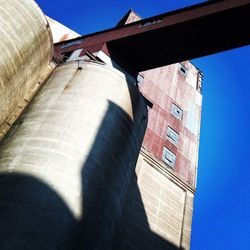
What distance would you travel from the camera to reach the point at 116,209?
10297mm

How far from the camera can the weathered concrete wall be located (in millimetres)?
18750

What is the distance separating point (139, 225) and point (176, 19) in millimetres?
10991

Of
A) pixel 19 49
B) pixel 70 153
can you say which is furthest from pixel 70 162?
pixel 19 49

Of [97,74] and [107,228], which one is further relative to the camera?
[97,74]

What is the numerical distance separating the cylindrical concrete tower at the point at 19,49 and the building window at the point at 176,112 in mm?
16440

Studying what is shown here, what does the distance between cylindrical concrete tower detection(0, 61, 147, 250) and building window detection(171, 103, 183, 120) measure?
605 inches

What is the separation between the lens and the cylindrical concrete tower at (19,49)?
420 inches

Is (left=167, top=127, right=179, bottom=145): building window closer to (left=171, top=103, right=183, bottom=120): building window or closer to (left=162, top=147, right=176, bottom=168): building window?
(left=162, top=147, right=176, bottom=168): building window

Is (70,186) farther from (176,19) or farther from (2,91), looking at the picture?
(176,19)

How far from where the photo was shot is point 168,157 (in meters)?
24.9

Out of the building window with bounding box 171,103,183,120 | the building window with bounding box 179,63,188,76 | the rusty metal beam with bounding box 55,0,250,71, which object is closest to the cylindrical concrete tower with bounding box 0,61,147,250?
the rusty metal beam with bounding box 55,0,250,71

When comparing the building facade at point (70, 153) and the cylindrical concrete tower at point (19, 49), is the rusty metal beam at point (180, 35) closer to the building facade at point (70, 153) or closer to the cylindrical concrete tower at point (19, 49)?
the building facade at point (70, 153)

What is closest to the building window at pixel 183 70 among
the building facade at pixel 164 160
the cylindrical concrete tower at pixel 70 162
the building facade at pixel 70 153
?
the building facade at pixel 164 160

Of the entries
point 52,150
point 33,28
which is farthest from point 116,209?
point 33,28
